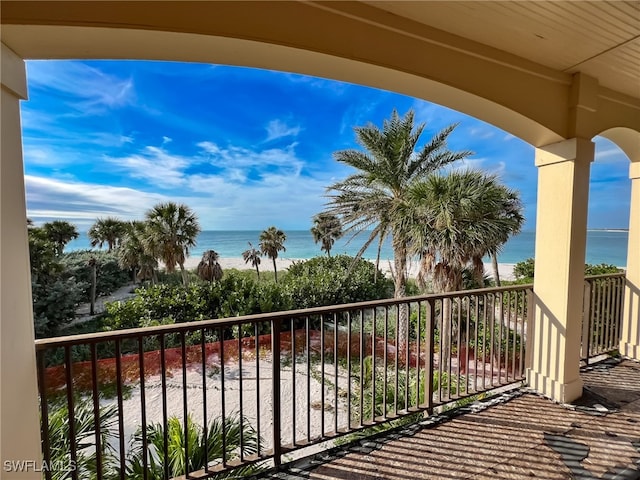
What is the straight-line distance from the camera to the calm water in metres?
8.92

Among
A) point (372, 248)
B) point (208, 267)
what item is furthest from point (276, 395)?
point (208, 267)

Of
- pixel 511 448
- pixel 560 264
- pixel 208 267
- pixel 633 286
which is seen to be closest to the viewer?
pixel 511 448

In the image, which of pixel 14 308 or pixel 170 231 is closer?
pixel 14 308

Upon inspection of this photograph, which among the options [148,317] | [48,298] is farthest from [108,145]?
[148,317]

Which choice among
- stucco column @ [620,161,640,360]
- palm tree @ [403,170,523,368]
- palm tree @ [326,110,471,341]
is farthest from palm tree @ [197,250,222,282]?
stucco column @ [620,161,640,360]

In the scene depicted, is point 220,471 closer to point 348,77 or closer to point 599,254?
point 348,77

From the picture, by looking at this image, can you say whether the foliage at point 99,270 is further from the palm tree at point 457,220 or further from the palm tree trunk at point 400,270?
the palm tree at point 457,220

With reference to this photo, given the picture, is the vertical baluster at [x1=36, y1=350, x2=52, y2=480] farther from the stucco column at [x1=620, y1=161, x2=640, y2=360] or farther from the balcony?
the stucco column at [x1=620, y1=161, x2=640, y2=360]

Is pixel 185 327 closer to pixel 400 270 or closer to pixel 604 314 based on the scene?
pixel 604 314

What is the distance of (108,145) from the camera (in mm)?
23250

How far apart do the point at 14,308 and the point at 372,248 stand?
7086 millimetres

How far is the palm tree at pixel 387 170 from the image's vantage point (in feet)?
20.5

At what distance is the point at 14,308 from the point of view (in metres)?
1.15

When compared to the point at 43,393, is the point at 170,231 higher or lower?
higher
